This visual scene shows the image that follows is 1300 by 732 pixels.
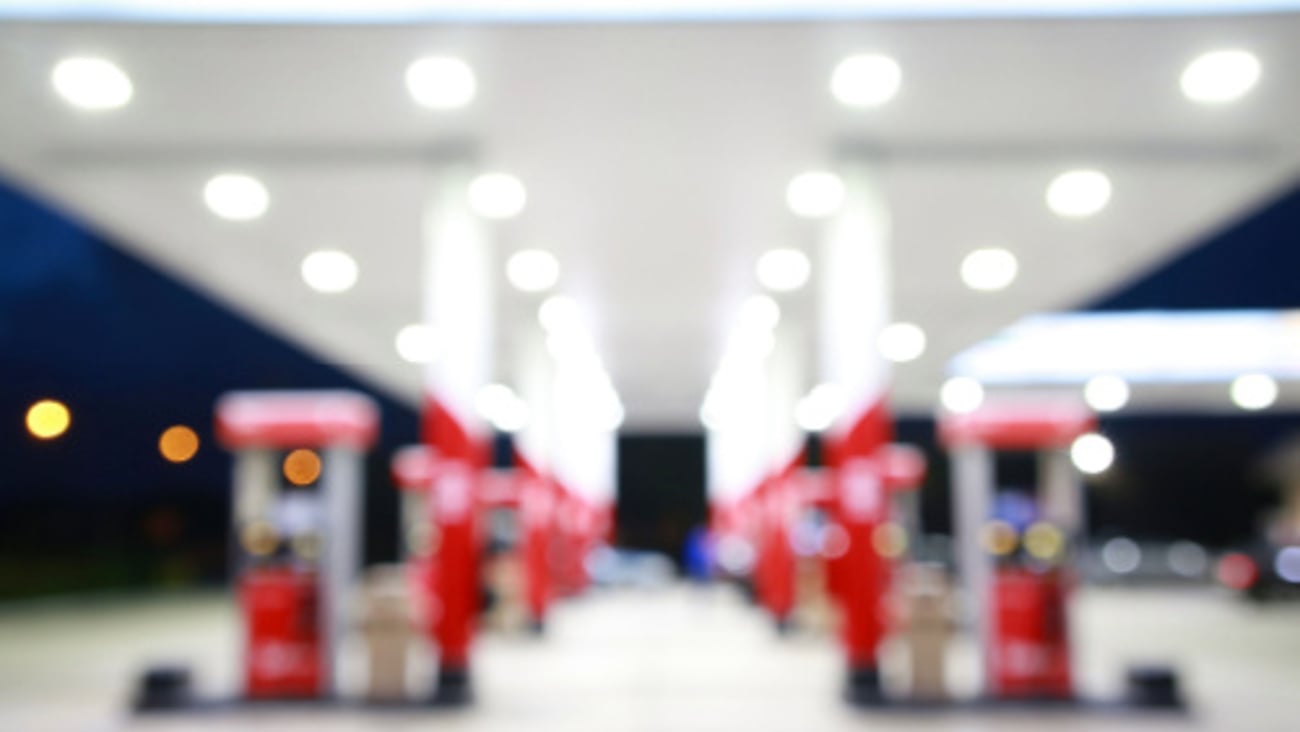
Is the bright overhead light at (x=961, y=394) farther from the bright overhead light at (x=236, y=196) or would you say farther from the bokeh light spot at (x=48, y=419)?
the bokeh light spot at (x=48, y=419)

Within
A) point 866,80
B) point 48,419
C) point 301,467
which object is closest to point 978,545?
point 866,80

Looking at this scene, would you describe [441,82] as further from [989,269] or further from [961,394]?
[961,394]

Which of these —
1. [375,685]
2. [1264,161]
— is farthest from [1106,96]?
[375,685]

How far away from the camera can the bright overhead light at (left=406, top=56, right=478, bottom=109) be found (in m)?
7.75

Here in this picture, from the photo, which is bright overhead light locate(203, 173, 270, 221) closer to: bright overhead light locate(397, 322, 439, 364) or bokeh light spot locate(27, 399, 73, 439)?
bright overhead light locate(397, 322, 439, 364)

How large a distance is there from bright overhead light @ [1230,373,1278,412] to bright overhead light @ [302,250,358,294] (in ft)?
54.5

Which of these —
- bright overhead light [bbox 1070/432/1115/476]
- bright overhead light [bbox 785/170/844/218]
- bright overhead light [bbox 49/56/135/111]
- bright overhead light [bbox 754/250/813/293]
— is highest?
bright overhead light [bbox 49/56/135/111]

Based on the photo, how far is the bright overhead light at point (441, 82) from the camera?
A: 775 centimetres

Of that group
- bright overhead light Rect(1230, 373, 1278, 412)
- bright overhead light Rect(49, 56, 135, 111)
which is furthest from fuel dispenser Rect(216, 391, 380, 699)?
bright overhead light Rect(1230, 373, 1278, 412)

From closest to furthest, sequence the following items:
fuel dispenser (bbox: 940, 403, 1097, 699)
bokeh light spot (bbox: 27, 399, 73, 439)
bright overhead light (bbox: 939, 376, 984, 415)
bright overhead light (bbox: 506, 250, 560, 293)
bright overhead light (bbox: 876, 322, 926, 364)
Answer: fuel dispenser (bbox: 940, 403, 1097, 699)
bright overhead light (bbox: 506, 250, 560, 293)
bright overhead light (bbox: 876, 322, 926, 364)
bright overhead light (bbox: 939, 376, 984, 415)
bokeh light spot (bbox: 27, 399, 73, 439)

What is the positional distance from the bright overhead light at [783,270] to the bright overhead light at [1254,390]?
1227 centimetres

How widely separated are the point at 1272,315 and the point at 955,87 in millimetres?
17030

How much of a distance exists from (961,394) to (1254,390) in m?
5.38

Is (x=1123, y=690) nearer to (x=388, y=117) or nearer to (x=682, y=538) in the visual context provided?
(x=388, y=117)
